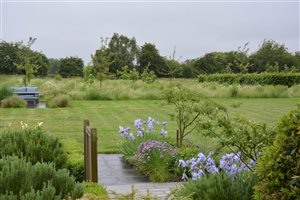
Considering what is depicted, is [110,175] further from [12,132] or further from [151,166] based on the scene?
[12,132]

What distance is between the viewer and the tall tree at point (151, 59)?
47062 mm

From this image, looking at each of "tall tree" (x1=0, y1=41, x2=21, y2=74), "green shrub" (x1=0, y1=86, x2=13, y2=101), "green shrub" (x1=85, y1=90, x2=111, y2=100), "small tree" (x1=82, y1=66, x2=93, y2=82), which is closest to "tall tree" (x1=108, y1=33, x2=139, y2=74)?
"tall tree" (x1=0, y1=41, x2=21, y2=74)

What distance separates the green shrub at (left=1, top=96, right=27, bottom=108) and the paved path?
10.7 m

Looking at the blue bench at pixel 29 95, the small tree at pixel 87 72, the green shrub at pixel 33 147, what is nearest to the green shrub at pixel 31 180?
the green shrub at pixel 33 147

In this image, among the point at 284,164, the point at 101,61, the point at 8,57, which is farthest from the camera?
the point at 8,57

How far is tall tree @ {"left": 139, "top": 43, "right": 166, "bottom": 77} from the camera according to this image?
47.1 m

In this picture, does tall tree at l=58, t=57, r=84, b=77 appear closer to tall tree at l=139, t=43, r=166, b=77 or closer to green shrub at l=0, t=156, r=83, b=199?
tall tree at l=139, t=43, r=166, b=77

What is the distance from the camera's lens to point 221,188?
436 cm

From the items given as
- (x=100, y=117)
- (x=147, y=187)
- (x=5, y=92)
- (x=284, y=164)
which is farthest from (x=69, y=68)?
(x=284, y=164)

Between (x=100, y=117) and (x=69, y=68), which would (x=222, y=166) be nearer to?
(x=100, y=117)

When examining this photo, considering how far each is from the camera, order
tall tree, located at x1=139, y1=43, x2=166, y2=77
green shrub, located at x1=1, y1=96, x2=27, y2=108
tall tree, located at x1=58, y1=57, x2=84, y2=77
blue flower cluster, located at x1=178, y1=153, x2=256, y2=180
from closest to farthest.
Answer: blue flower cluster, located at x1=178, y1=153, x2=256, y2=180 < green shrub, located at x1=1, y1=96, x2=27, y2=108 < tall tree, located at x1=139, y1=43, x2=166, y2=77 < tall tree, located at x1=58, y1=57, x2=84, y2=77

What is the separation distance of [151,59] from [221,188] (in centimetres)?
4286

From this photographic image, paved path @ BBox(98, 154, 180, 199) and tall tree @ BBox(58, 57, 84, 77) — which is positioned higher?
tall tree @ BBox(58, 57, 84, 77)

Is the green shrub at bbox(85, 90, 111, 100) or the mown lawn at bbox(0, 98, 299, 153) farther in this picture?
the green shrub at bbox(85, 90, 111, 100)
